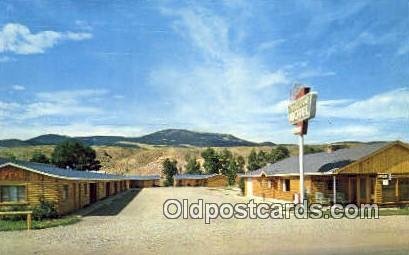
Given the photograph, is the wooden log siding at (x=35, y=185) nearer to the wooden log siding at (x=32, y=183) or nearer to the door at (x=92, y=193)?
the wooden log siding at (x=32, y=183)

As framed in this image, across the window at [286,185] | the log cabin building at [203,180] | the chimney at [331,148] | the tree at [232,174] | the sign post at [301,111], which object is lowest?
the log cabin building at [203,180]

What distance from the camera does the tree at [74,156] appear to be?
84.4 meters

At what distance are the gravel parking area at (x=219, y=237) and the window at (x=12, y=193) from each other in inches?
160

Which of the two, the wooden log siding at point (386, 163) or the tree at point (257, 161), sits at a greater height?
the wooden log siding at point (386, 163)

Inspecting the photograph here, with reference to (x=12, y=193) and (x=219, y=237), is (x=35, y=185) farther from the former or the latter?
(x=219, y=237)

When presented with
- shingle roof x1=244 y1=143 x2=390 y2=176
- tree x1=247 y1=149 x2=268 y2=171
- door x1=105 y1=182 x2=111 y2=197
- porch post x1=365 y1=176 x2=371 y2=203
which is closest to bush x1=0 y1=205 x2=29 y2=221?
shingle roof x1=244 y1=143 x2=390 y2=176

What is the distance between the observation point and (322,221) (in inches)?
926

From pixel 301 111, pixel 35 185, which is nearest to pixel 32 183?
pixel 35 185

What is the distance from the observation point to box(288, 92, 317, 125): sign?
28.1 meters

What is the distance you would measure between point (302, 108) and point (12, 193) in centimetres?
1508

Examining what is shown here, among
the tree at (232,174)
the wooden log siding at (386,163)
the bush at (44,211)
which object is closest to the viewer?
the bush at (44,211)

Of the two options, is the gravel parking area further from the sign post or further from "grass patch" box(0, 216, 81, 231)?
the sign post

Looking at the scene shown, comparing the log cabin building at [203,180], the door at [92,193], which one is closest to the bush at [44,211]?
the door at [92,193]

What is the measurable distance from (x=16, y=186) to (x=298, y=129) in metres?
14.7
